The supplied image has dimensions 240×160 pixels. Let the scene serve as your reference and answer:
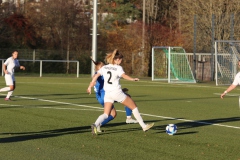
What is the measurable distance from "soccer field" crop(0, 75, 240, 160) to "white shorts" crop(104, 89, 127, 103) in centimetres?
76

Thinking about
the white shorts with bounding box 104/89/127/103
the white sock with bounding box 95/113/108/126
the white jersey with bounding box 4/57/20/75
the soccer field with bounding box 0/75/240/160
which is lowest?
the soccer field with bounding box 0/75/240/160

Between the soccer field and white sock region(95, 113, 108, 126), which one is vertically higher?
white sock region(95, 113, 108, 126)

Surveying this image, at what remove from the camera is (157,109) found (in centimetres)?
1977

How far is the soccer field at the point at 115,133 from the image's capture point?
35.1 ft

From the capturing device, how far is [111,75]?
12664mm

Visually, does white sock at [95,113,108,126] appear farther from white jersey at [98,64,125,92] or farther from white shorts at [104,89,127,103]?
white jersey at [98,64,125,92]

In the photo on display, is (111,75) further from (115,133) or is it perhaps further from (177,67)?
(177,67)

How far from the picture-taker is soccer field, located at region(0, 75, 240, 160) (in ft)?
35.1

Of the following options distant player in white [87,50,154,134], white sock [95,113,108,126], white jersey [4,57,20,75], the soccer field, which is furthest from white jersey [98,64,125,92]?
white jersey [4,57,20,75]

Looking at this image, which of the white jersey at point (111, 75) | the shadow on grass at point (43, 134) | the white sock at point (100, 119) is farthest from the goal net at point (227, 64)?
the white jersey at point (111, 75)

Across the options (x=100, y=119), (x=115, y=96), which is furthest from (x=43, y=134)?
(x=115, y=96)

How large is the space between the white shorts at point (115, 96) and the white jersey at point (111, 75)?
81 mm

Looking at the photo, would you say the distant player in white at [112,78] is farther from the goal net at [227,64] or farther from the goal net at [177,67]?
the goal net at [177,67]

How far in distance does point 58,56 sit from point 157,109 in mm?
35015
